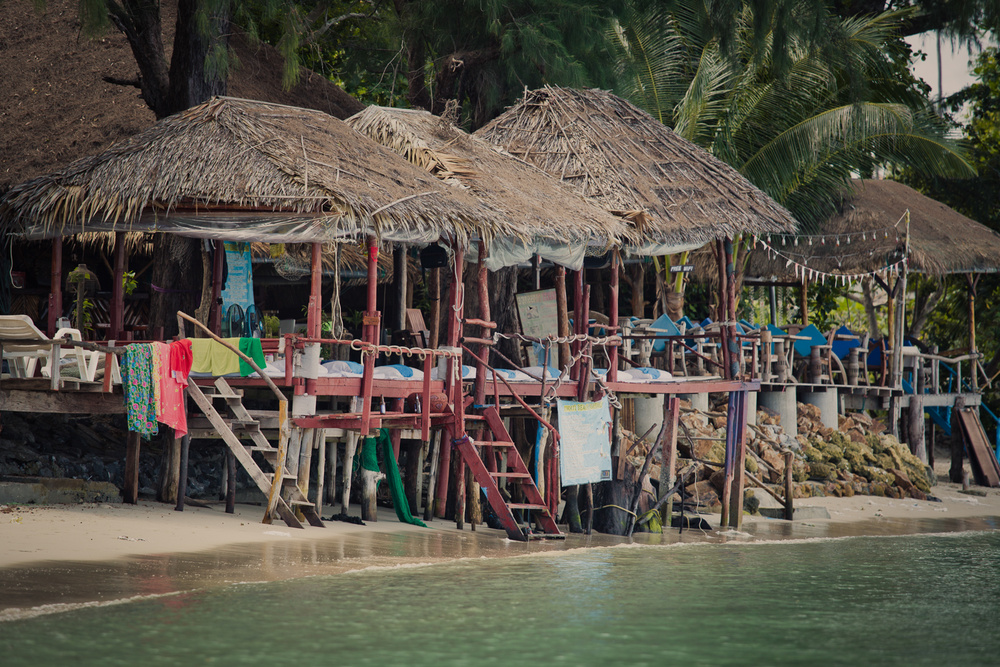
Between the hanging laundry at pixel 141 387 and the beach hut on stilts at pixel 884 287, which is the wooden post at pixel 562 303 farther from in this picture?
the beach hut on stilts at pixel 884 287

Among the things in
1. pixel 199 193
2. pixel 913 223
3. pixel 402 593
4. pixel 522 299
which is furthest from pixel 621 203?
pixel 913 223

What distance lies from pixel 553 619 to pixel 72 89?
11424 mm

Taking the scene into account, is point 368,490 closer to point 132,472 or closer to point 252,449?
point 252,449

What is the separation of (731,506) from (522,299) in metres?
3.33

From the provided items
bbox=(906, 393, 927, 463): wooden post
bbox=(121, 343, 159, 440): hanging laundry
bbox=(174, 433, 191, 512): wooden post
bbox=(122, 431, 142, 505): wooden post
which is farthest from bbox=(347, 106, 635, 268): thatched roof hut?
bbox=(906, 393, 927, 463): wooden post

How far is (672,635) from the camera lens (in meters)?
7.84

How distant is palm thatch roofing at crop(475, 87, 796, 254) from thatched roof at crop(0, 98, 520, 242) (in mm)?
2941

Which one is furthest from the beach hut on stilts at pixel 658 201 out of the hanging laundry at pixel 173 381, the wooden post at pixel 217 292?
the hanging laundry at pixel 173 381

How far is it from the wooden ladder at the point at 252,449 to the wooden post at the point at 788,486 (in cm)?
612

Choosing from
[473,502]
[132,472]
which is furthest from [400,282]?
[132,472]

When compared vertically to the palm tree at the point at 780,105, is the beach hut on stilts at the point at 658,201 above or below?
below

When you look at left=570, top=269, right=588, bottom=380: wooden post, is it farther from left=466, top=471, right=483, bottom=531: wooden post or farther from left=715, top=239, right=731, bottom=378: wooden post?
left=715, top=239, right=731, bottom=378: wooden post

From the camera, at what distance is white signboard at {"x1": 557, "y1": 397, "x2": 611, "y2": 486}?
11.9 meters

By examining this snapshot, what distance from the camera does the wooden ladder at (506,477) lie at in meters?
11.2
